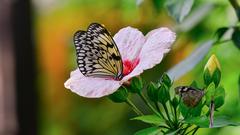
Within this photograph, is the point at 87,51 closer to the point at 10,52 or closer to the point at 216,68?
the point at 216,68

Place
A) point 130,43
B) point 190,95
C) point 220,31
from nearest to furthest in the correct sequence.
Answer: point 190,95
point 130,43
point 220,31

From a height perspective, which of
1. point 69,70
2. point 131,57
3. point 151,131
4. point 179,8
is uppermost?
point 69,70

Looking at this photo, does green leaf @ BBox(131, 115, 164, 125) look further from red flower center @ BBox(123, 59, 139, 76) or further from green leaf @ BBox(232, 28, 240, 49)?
green leaf @ BBox(232, 28, 240, 49)

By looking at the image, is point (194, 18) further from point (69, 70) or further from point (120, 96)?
point (69, 70)

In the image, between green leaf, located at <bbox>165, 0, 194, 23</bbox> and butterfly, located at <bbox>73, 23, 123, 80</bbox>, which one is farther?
green leaf, located at <bbox>165, 0, 194, 23</bbox>

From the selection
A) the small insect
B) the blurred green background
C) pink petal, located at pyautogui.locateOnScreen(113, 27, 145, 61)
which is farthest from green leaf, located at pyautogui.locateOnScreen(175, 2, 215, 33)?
the blurred green background

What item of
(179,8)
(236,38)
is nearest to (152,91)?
(179,8)
